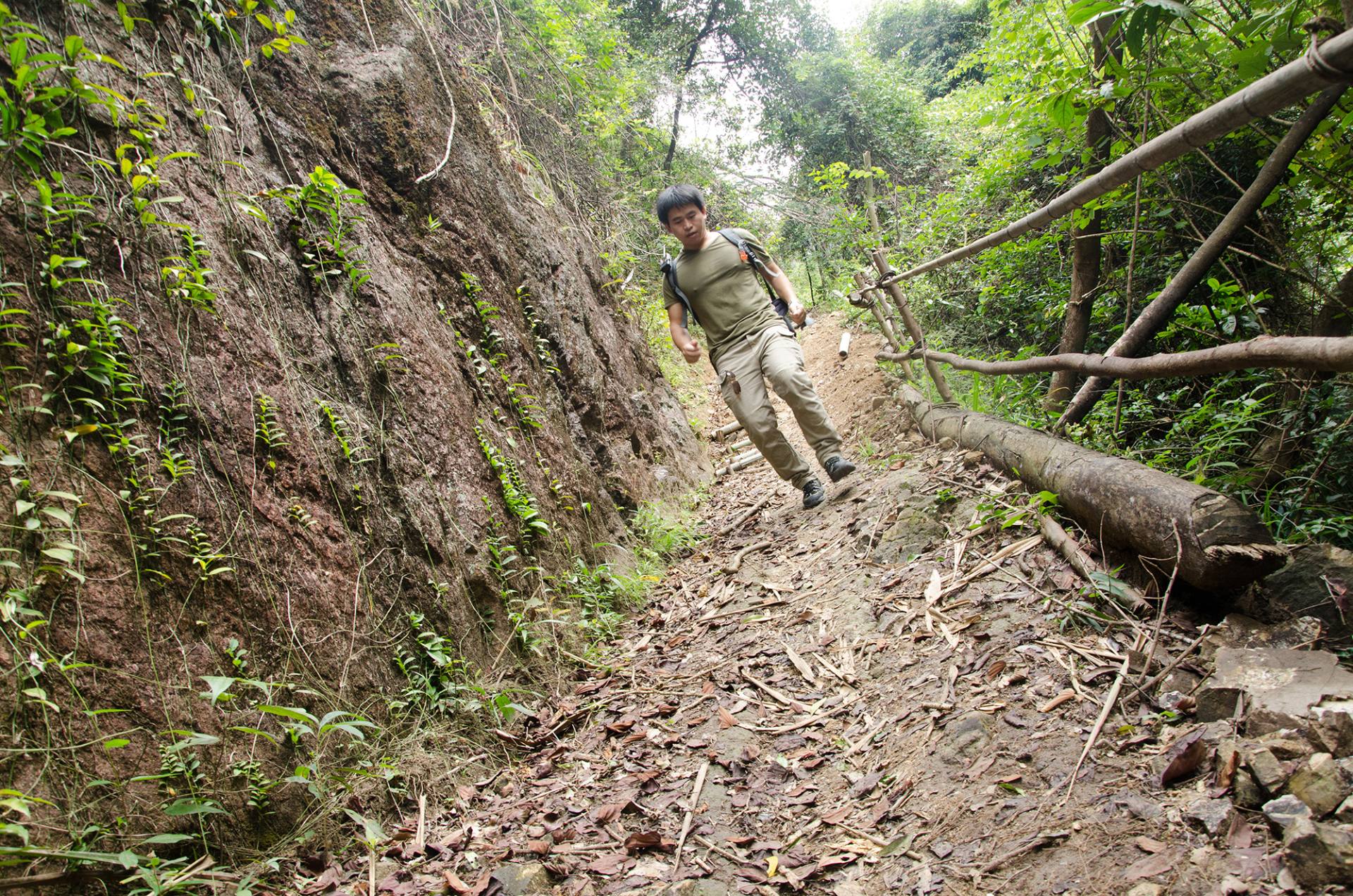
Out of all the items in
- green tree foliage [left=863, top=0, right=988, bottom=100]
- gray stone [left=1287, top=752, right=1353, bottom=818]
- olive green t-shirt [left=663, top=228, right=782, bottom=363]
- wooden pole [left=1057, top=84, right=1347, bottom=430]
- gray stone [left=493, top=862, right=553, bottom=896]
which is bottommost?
gray stone [left=1287, top=752, right=1353, bottom=818]

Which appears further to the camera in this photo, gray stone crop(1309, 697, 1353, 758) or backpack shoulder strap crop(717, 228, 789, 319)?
backpack shoulder strap crop(717, 228, 789, 319)

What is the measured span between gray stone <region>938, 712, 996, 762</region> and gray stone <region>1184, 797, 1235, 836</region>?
1.86 ft

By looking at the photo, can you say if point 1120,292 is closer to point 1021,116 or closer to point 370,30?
point 1021,116

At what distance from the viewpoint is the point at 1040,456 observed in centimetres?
299

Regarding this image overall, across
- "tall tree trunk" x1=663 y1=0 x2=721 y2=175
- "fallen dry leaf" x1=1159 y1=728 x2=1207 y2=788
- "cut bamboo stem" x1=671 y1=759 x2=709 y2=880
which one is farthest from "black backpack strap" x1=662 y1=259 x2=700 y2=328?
"tall tree trunk" x1=663 y1=0 x2=721 y2=175

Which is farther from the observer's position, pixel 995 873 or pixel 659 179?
pixel 659 179

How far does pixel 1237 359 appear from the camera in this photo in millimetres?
1612

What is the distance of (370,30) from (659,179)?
27.4 feet

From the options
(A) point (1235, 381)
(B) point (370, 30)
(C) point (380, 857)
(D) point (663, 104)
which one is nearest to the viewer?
(C) point (380, 857)

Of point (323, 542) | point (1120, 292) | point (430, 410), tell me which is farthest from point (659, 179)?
point (323, 542)

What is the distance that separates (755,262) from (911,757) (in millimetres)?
3659

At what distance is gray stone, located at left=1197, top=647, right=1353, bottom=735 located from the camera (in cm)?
145

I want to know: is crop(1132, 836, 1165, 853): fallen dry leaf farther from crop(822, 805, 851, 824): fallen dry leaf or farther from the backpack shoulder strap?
the backpack shoulder strap

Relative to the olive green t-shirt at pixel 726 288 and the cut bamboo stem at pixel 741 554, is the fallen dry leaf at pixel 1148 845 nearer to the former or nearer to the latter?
the cut bamboo stem at pixel 741 554
